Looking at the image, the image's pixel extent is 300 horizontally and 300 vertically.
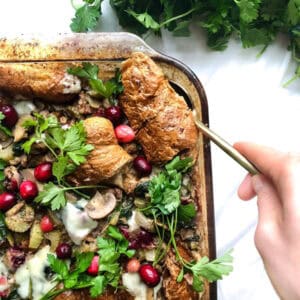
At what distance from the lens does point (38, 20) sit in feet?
8.11

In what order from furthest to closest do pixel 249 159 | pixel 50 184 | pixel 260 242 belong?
pixel 50 184, pixel 249 159, pixel 260 242

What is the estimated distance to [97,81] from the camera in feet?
6.96

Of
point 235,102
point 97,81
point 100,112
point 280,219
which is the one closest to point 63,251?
point 100,112

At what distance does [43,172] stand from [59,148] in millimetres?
118

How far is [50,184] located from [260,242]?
2.83 ft

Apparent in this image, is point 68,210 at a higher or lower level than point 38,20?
lower

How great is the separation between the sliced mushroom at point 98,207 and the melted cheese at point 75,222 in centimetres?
2

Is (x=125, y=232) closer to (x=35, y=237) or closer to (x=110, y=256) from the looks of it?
(x=110, y=256)

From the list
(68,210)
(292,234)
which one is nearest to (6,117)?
(68,210)

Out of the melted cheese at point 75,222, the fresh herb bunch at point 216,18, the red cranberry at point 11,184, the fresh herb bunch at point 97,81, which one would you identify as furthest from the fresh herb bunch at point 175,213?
the fresh herb bunch at point 216,18

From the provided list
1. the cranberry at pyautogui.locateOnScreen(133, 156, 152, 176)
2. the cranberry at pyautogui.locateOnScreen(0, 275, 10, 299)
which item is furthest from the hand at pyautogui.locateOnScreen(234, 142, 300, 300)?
the cranberry at pyautogui.locateOnScreen(0, 275, 10, 299)

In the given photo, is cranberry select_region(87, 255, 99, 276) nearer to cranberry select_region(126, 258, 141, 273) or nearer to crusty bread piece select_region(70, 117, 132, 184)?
cranberry select_region(126, 258, 141, 273)

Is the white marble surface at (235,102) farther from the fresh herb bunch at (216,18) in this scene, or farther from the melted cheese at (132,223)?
the melted cheese at (132,223)

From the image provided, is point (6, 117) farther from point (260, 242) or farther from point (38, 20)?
point (260, 242)
